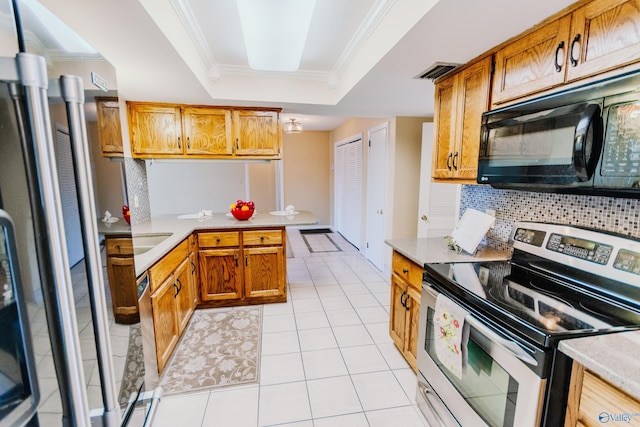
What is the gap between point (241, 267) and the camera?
304 centimetres

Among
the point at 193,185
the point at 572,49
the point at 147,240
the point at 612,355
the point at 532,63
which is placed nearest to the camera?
the point at 612,355

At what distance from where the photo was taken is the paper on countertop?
6.13 ft

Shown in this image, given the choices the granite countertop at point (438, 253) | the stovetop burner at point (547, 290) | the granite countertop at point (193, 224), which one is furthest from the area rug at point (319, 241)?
the stovetop burner at point (547, 290)

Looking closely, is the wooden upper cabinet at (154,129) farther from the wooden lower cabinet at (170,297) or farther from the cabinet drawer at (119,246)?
the cabinet drawer at (119,246)

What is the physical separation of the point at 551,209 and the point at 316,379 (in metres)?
1.83

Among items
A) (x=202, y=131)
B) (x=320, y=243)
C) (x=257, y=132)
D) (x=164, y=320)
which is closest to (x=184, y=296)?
(x=164, y=320)

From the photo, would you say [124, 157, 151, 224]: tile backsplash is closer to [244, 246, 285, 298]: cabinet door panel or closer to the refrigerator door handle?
[244, 246, 285, 298]: cabinet door panel

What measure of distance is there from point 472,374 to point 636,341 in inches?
23.6

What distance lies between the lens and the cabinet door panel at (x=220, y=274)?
2953mm

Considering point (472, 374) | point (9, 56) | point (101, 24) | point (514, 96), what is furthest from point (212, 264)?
point (514, 96)

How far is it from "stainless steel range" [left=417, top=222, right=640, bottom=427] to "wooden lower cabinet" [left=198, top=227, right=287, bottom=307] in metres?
1.74

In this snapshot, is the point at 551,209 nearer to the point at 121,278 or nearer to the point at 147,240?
the point at 121,278

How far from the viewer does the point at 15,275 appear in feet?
1.79

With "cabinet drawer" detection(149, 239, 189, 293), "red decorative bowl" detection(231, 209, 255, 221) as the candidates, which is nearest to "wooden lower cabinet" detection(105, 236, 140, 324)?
"cabinet drawer" detection(149, 239, 189, 293)
